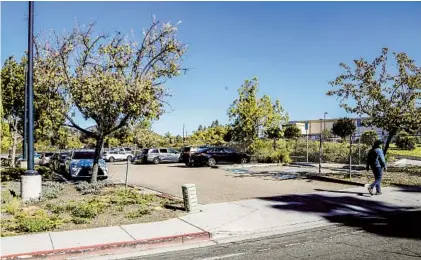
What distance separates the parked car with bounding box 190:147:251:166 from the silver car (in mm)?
8058

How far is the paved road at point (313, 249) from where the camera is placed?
267 inches

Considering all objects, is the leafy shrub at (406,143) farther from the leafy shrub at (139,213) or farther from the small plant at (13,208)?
the small plant at (13,208)

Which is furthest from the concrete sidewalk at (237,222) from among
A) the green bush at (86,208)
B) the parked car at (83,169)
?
the parked car at (83,169)

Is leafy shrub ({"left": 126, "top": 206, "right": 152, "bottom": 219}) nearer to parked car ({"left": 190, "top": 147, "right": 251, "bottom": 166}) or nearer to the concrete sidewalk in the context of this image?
the concrete sidewalk

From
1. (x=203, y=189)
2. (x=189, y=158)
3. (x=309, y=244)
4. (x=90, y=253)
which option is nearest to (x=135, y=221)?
(x=90, y=253)

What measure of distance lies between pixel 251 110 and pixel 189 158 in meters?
8.22

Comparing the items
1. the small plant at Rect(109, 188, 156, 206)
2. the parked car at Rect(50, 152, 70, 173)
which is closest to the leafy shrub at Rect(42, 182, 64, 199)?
the small plant at Rect(109, 188, 156, 206)

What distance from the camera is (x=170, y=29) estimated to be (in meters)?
15.6

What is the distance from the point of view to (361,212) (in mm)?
10594

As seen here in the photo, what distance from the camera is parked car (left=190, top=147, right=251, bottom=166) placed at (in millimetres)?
27656

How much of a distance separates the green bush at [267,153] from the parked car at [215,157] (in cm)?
97

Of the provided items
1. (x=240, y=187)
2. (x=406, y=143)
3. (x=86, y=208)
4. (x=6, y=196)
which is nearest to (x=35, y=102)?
(x=6, y=196)

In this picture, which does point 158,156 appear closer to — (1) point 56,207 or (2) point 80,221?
(1) point 56,207

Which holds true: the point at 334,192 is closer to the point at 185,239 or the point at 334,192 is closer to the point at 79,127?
the point at 185,239
